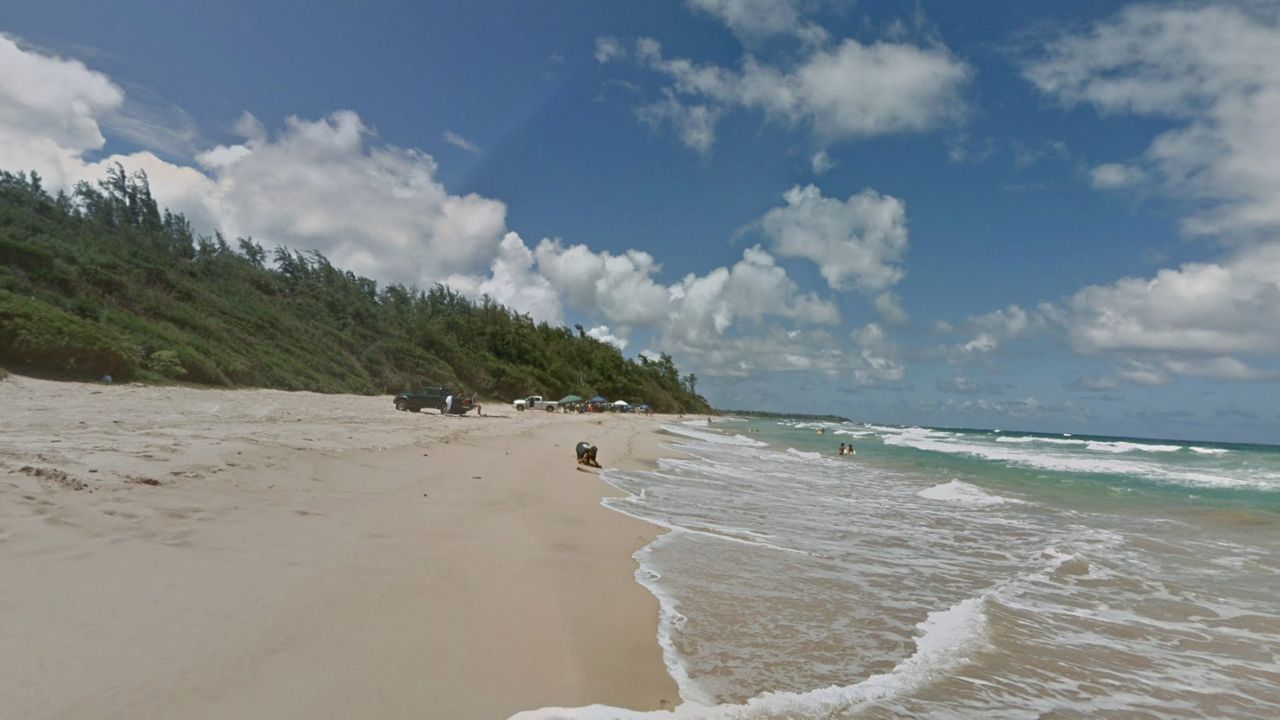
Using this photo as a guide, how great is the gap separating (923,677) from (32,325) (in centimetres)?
2419

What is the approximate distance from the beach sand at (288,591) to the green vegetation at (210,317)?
13964mm

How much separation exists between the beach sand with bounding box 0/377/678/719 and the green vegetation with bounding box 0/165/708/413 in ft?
45.8

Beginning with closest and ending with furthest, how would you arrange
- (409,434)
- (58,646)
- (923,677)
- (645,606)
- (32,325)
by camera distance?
(58,646) < (923,677) < (645,606) < (409,434) < (32,325)

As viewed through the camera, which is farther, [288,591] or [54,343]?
[54,343]

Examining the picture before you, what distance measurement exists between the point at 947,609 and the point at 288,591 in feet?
19.3

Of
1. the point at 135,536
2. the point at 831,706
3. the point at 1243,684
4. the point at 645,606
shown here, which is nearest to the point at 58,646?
the point at 135,536

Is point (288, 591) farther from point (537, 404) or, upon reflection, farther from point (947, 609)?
point (537, 404)

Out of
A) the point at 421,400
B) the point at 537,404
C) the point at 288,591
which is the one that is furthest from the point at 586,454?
the point at 537,404

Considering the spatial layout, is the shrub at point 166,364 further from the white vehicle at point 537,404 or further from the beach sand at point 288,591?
the white vehicle at point 537,404

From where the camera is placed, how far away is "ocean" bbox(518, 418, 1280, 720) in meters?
4.16

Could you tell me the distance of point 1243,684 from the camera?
189 inches

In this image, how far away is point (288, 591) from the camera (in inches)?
166

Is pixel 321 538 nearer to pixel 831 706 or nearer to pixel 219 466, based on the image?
pixel 219 466

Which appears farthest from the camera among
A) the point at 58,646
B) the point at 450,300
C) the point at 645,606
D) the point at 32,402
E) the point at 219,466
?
the point at 450,300
